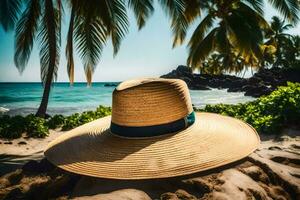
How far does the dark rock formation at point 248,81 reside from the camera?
81.6ft

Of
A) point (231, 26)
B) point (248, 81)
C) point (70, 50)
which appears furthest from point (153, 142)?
point (248, 81)

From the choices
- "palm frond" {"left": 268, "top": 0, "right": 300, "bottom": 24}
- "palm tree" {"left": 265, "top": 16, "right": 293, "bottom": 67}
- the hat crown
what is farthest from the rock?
"palm tree" {"left": 265, "top": 16, "right": 293, "bottom": 67}

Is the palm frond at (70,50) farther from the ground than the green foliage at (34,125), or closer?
farther from the ground

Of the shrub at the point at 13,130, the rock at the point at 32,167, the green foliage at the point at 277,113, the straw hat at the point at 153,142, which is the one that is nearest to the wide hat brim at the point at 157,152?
the straw hat at the point at 153,142

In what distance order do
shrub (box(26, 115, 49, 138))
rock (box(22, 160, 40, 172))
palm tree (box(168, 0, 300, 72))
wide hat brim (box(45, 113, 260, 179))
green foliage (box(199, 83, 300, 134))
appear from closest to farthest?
wide hat brim (box(45, 113, 260, 179)), rock (box(22, 160, 40, 172)), green foliage (box(199, 83, 300, 134)), shrub (box(26, 115, 49, 138)), palm tree (box(168, 0, 300, 72))

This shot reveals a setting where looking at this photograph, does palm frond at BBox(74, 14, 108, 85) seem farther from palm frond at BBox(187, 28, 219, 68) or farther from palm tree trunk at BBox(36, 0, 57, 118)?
palm frond at BBox(187, 28, 219, 68)

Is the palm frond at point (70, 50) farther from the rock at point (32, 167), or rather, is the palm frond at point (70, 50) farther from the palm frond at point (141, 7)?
the rock at point (32, 167)

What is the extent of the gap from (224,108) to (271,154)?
4.48 meters

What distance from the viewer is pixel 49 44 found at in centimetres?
784

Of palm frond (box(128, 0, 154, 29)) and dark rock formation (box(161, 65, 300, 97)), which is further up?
palm frond (box(128, 0, 154, 29))

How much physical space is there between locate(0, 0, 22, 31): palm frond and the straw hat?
627cm

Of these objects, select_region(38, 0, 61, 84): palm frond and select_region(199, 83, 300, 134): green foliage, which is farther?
select_region(38, 0, 61, 84): palm frond

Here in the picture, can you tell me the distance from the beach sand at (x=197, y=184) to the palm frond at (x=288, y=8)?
820cm

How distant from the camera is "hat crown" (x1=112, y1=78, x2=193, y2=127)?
179 cm
